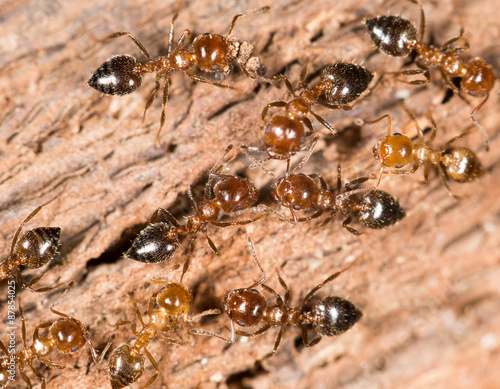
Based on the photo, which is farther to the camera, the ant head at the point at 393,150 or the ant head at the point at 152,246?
the ant head at the point at 393,150

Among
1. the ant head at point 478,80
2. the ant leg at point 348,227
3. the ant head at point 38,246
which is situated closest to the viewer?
the ant head at point 38,246

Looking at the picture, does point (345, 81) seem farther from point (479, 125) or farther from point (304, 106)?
point (479, 125)

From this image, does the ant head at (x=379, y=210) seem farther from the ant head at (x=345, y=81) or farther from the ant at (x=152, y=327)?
the ant at (x=152, y=327)

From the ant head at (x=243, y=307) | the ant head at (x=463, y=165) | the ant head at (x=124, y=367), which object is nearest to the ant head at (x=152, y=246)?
the ant head at (x=243, y=307)

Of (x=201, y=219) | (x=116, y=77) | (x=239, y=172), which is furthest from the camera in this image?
(x=239, y=172)

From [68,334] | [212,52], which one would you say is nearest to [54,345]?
[68,334]

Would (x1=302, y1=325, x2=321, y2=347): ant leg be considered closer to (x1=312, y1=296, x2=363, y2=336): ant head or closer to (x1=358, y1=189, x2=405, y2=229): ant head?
(x1=312, y1=296, x2=363, y2=336): ant head

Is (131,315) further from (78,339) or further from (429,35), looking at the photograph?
(429,35)

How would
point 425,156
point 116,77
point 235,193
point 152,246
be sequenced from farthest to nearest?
point 425,156 → point 235,193 → point 116,77 → point 152,246
